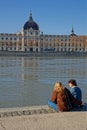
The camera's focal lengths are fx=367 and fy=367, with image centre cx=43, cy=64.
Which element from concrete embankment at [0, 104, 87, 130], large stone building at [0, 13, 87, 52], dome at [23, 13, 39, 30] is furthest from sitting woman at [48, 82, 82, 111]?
dome at [23, 13, 39, 30]

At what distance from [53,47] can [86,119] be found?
104928 millimetres

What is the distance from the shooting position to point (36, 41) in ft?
362

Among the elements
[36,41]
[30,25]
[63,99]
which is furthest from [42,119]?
[30,25]

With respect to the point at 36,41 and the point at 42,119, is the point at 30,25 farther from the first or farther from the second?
the point at 42,119

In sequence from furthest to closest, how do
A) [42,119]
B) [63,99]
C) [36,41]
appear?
[36,41]
[63,99]
[42,119]

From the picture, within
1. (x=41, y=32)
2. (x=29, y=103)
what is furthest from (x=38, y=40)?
(x=29, y=103)

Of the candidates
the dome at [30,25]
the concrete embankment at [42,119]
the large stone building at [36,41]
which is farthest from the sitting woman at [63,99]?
the dome at [30,25]

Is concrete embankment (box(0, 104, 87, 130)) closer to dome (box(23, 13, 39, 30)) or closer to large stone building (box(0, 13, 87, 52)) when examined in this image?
large stone building (box(0, 13, 87, 52))

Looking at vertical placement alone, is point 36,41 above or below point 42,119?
above

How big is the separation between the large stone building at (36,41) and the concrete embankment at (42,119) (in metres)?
98.5

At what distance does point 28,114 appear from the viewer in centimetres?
579

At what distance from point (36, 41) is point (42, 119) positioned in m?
105

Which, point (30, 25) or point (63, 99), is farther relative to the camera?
point (30, 25)

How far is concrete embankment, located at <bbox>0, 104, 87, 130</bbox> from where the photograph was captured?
15.6 ft
